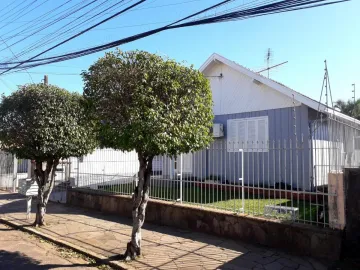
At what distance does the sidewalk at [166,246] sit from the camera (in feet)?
16.8

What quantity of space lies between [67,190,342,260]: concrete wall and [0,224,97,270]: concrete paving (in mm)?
2515

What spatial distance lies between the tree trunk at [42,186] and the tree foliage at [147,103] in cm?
350

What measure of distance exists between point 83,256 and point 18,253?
4.27ft

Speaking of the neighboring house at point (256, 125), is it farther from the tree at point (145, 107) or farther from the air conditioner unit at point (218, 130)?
the tree at point (145, 107)

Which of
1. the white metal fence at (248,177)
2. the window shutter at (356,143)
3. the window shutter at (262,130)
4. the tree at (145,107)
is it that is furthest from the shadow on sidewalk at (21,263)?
the window shutter at (262,130)

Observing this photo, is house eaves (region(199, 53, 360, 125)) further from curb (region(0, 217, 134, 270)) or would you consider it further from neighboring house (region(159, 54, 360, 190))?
curb (region(0, 217, 134, 270))

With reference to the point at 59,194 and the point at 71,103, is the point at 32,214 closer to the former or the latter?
the point at 59,194

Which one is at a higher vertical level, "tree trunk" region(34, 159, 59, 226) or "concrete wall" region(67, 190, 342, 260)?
"tree trunk" region(34, 159, 59, 226)

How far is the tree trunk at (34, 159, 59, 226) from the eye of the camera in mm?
7828

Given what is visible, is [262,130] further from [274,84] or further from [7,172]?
[7,172]

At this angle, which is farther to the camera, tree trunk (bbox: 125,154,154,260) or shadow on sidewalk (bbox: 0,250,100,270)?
tree trunk (bbox: 125,154,154,260)

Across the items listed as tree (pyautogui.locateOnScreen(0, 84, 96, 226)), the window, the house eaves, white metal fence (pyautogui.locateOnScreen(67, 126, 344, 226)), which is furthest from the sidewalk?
the window

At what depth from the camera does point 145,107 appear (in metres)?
4.79

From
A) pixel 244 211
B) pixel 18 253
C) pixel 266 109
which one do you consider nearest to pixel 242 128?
pixel 266 109
